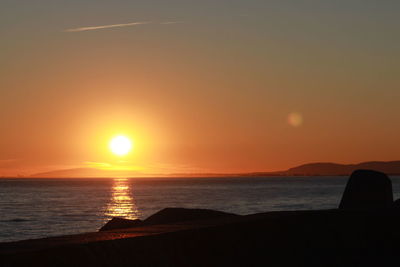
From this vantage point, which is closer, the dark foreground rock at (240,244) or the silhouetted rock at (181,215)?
the dark foreground rock at (240,244)

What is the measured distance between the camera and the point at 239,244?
1053 centimetres

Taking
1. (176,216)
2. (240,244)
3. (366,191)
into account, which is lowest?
(240,244)

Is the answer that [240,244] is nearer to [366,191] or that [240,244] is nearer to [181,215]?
[181,215]

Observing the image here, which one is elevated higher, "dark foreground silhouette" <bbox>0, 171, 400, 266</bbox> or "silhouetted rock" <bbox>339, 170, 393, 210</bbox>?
"silhouetted rock" <bbox>339, 170, 393, 210</bbox>

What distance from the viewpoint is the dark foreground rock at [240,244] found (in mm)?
7938

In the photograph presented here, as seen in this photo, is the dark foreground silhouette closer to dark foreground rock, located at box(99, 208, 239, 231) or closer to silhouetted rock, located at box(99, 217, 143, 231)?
dark foreground rock, located at box(99, 208, 239, 231)

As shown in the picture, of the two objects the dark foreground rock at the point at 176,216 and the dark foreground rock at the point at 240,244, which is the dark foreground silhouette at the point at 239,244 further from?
the dark foreground rock at the point at 176,216

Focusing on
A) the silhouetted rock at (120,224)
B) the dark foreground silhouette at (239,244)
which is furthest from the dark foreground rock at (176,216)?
the dark foreground silhouette at (239,244)

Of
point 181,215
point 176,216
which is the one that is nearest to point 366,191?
point 181,215

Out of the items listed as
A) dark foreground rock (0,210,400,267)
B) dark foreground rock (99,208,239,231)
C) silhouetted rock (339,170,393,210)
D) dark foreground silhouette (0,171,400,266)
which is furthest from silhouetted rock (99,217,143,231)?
A: dark foreground rock (0,210,400,267)

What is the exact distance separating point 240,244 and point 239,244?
29mm

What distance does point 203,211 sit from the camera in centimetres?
1903

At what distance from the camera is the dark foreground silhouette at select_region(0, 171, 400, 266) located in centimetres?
795

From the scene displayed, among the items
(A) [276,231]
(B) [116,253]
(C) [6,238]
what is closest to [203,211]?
(A) [276,231]
